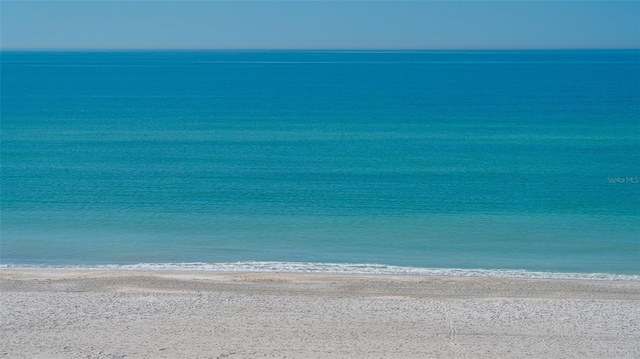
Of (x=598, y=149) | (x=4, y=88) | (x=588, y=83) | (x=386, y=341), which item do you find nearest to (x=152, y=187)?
(x=386, y=341)

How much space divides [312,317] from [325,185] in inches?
730

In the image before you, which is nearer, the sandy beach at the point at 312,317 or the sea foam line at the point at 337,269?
the sandy beach at the point at 312,317

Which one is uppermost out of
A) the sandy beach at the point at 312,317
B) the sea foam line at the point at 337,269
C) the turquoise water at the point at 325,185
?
the turquoise water at the point at 325,185

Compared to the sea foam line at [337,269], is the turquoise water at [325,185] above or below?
above

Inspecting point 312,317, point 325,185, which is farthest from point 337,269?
point 325,185

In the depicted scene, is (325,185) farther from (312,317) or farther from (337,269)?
(312,317)

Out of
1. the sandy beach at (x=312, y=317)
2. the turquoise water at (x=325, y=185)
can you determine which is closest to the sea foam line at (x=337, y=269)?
the turquoise water at (x=325, y=185)

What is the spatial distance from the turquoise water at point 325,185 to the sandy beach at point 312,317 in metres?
2.87

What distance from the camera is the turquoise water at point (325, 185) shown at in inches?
1006

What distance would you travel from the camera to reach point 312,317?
17531 millimetres

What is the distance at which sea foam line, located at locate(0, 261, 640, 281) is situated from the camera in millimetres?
22859

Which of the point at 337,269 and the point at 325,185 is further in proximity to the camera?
the point at 325,185

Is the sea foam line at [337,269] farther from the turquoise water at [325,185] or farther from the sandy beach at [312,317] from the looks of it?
the sandy beach at [312,317]

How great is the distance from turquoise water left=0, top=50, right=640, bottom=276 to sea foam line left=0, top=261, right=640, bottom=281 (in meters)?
0.17
